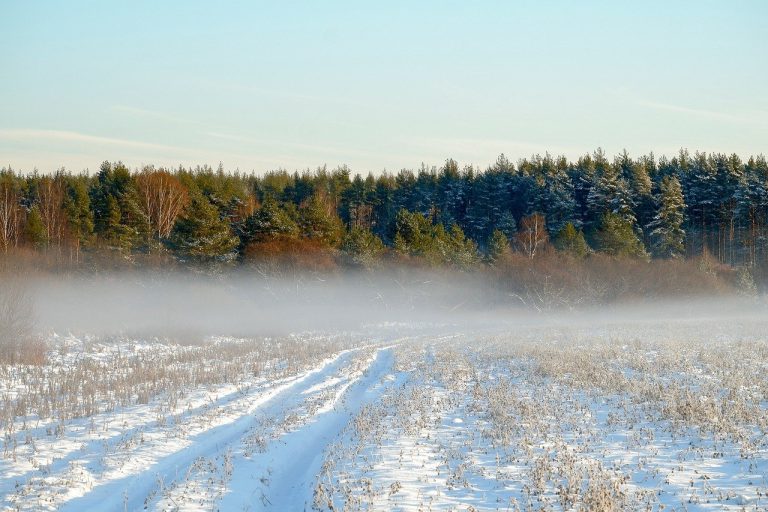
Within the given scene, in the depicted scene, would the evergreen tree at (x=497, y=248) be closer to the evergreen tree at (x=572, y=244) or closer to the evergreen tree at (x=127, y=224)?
the evergreen tree at (x=572, y=244)

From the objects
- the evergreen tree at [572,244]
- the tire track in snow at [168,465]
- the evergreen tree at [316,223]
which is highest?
the evergreen tree at [316,223]

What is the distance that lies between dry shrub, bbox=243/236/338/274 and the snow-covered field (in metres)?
35.6

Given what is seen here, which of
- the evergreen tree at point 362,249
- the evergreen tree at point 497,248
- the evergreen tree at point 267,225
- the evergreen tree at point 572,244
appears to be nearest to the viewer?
the evergreen tree at point 267,225

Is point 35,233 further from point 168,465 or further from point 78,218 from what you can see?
point 168,465

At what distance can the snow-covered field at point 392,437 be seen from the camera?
759 cm

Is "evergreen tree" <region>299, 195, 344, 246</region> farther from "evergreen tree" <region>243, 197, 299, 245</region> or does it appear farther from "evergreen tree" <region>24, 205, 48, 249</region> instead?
"evergreen tree" <region>24, 205, 48, 249</region>

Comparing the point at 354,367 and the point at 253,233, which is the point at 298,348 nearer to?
the point at 354,367

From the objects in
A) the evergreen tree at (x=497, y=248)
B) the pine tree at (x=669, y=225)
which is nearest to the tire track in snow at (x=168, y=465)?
the evergreen tree at (x=497, y=248)

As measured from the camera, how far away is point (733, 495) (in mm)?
7395

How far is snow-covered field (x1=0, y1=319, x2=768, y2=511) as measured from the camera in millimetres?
7590

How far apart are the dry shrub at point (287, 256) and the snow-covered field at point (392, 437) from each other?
117 feet

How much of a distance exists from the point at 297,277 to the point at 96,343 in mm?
30332

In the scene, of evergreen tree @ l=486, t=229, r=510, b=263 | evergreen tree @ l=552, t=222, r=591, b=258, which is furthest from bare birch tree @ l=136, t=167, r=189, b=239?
evergreen tree @ l=552, t=222, r=591, b=258

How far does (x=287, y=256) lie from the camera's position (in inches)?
2211
